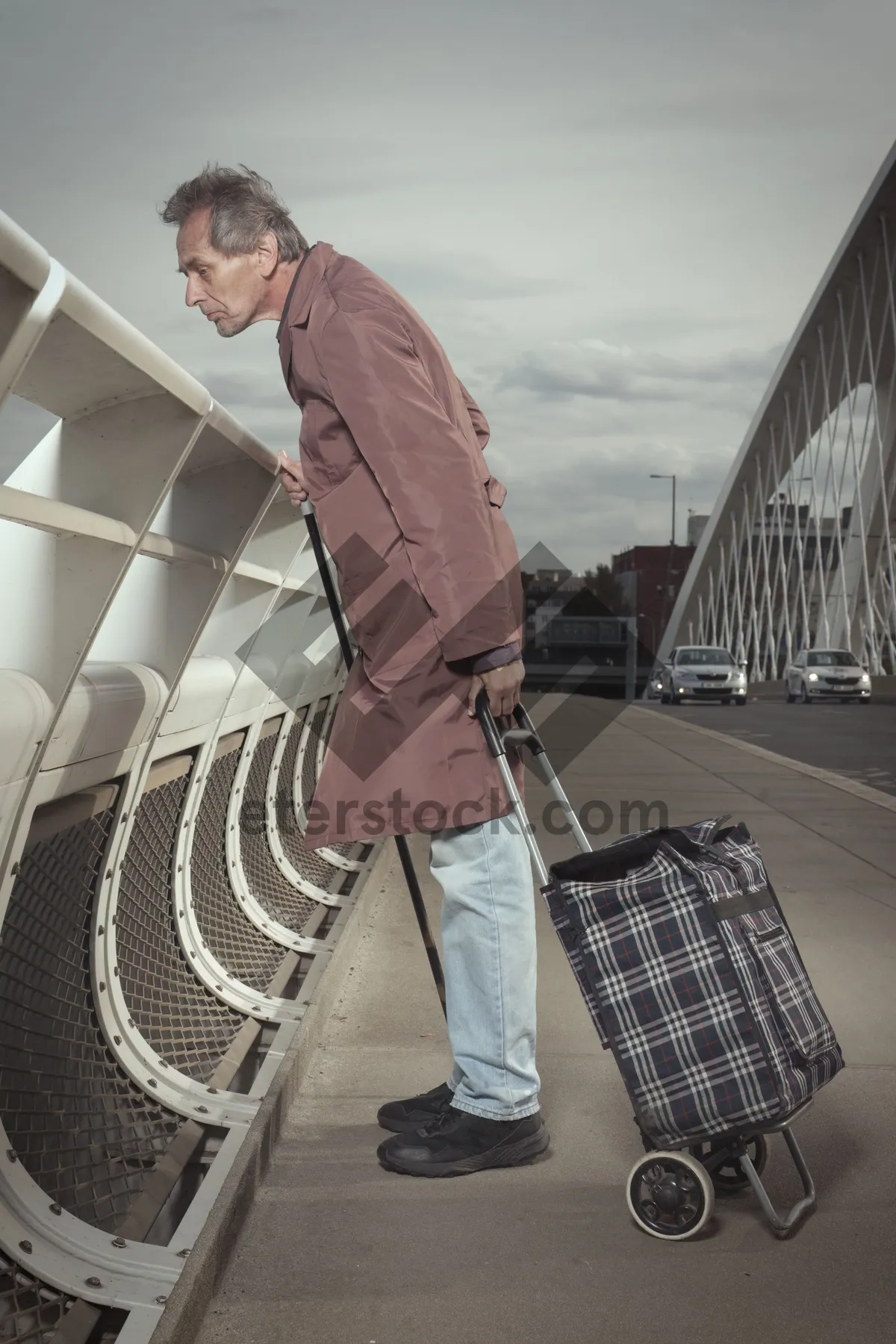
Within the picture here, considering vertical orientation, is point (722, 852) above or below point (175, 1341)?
above

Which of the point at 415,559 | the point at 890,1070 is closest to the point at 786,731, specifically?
the point at 890,1070

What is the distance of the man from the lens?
2.72m

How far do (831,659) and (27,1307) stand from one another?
35.9 meters

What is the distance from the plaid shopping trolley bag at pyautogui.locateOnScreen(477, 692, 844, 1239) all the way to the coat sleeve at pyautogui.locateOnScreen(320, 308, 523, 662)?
54 cm

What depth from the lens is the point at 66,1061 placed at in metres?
2.56

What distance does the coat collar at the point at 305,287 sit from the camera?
282 cm

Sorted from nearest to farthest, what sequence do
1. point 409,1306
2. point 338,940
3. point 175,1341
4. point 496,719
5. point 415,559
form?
1. point 175,1341
2. point 409,1306
3. point 415,559
4. point 496,719
5. point 338,940

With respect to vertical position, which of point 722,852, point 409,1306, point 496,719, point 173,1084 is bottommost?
point 409,1306

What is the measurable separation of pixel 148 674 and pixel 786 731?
17.1m

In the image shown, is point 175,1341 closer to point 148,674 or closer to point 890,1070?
point 148,674

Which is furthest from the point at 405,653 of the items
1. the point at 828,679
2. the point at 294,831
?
the point at 828,679

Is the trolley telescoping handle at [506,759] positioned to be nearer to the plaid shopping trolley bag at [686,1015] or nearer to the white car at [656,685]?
the plaid shopping trolley bag at [686,1015]

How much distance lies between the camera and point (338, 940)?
4273 millimetres

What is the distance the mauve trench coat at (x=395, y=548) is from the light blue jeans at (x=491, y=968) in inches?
3.4
